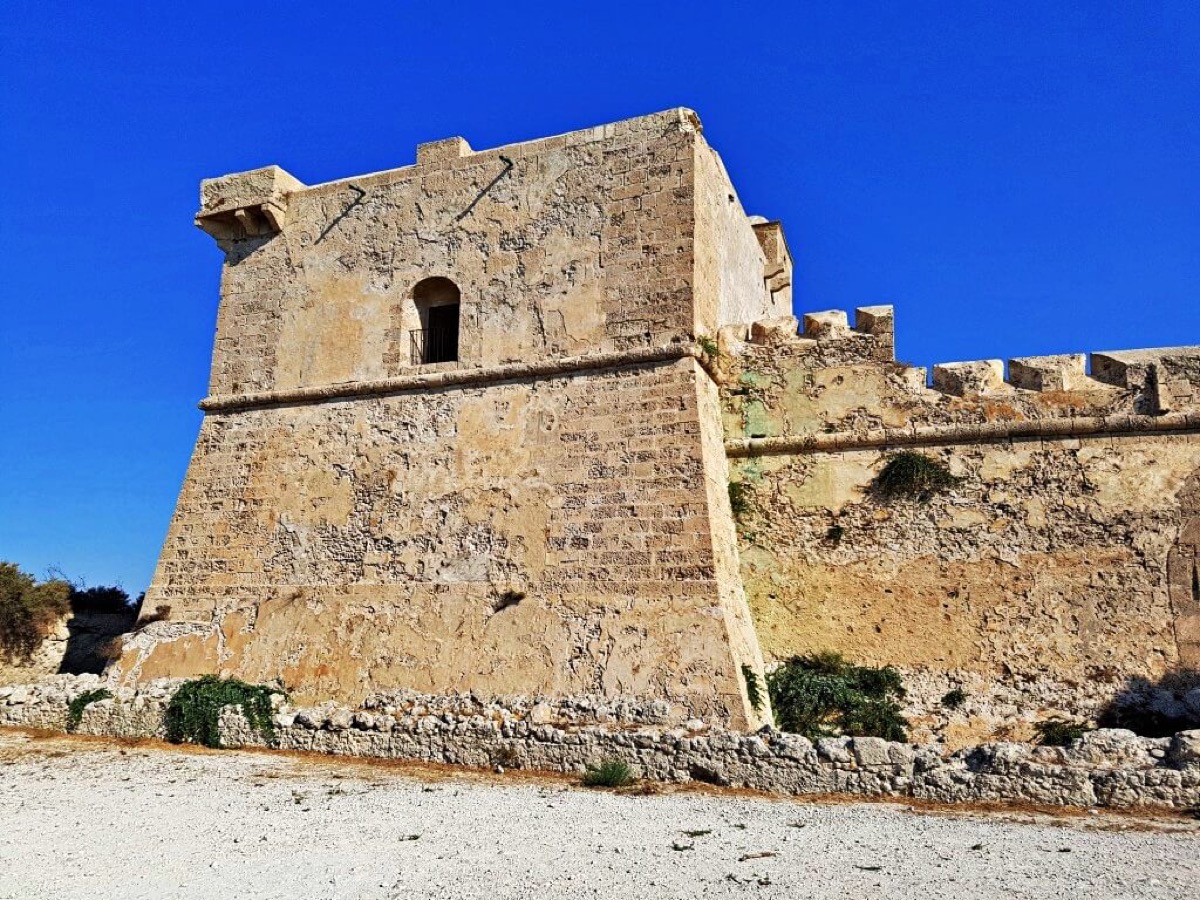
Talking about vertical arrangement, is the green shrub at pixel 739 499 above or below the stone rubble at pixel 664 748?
above

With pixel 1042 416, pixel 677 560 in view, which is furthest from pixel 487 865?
pixel 1042 416

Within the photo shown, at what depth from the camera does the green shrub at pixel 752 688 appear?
26.8ft

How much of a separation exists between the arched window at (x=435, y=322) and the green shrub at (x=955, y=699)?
593 cm

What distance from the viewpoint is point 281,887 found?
473cm

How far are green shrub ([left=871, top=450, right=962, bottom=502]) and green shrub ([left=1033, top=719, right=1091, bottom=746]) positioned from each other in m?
2.22

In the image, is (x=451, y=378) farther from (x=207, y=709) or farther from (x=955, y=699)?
(x=955, y=699)

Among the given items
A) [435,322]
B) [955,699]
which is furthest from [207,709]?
[955,699]

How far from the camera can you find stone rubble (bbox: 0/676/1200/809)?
6109mm

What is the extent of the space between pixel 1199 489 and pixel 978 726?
9.24 feet

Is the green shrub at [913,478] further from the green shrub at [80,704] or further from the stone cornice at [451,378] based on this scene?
the green shrub at [80,704]

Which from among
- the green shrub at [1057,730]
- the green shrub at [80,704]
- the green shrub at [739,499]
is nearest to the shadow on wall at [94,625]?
the green shrub at [80,704]

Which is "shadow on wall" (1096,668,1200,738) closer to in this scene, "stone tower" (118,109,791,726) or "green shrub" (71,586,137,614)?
"stone tower" (118,109,791,726)

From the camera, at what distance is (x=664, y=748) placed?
7.24 metres

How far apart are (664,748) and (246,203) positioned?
319 inches
